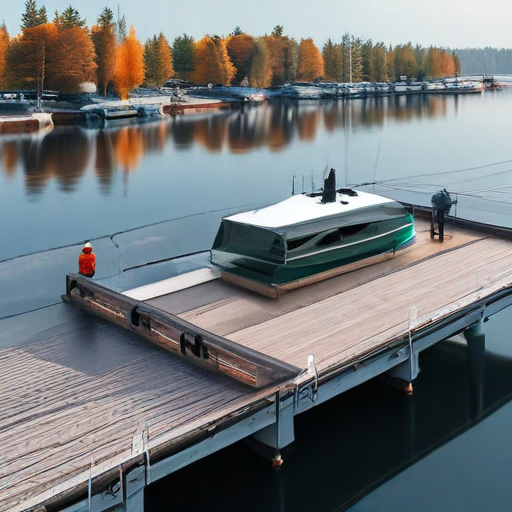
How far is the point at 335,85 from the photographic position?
166 metres

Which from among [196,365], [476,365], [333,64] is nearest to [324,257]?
[476,365]

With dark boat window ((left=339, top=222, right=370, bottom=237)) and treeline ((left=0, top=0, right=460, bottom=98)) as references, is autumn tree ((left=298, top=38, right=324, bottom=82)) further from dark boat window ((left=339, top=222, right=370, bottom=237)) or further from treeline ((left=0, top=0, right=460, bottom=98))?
dark boat window ((left=339, top=222, right=370, bottom=237))

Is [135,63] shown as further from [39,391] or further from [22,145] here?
[39,391]

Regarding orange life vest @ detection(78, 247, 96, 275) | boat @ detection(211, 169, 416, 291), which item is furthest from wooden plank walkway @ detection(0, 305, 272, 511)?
boat @ detection(211, 169, 416, 291)

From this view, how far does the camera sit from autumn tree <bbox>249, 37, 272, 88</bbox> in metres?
166

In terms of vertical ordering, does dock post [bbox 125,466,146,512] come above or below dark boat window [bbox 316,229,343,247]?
below

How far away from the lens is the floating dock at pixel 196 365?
941cm

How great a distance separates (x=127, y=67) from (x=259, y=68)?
52.4 metres

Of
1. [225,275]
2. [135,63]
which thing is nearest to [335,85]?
[135,63]

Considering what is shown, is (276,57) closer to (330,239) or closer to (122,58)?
(122,58)

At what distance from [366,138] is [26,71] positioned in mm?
60000

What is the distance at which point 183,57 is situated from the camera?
544 ft

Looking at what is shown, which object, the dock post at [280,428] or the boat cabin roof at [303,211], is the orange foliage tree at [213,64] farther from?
the dock post at [280,428]

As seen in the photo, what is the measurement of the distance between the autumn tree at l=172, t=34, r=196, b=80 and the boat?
15208 centimetres
